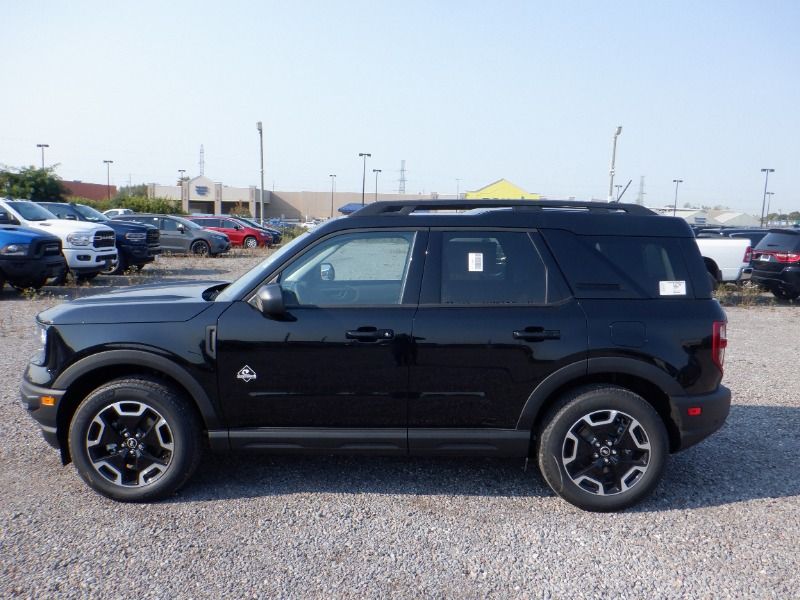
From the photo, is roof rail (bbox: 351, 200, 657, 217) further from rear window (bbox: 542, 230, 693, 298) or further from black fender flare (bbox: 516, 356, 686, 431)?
black fender flare (bbox: 516, 356, 686, 431)

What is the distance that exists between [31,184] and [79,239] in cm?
2738

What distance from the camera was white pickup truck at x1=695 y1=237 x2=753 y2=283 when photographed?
49.4 ft

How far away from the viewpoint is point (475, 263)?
4.17 meters

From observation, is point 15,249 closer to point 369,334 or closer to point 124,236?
point 124,236

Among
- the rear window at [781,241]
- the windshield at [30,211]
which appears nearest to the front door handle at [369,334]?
the windshield at [30,211]

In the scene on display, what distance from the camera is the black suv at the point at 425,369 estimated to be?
13.1 feet

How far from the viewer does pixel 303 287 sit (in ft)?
13.8

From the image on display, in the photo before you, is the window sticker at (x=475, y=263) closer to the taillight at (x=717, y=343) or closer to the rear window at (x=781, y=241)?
the taillight at (x=717, y=343)

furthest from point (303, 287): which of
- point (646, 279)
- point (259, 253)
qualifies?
point (259, 253)

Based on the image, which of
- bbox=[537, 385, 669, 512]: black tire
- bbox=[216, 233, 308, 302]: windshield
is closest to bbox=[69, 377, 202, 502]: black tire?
bbox=[216, 233, 308, 302]: windshield

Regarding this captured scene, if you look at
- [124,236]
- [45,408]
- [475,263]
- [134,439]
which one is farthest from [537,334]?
[124,236]

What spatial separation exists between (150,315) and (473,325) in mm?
1990

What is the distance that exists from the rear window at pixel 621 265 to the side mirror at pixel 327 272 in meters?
1.43

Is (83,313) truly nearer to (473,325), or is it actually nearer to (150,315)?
(150,315)
